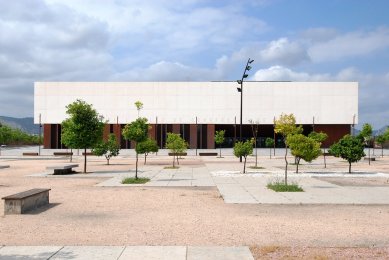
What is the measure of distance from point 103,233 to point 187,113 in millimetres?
67931

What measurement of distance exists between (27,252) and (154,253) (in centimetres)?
228

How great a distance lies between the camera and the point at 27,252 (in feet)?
26.9

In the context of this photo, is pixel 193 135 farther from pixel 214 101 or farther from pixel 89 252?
pixel 89 252

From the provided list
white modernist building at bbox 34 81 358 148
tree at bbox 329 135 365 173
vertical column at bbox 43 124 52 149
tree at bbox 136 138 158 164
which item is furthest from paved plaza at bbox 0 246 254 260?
vertical column at bbox 43 124 52 149

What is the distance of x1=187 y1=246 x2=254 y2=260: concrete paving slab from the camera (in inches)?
314

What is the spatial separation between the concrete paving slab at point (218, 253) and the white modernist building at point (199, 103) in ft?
226

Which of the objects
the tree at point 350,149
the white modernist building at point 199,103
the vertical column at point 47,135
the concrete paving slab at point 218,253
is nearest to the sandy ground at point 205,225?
the concrete paving slab at point 218,253

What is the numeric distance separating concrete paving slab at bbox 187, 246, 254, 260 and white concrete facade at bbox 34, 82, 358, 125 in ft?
226

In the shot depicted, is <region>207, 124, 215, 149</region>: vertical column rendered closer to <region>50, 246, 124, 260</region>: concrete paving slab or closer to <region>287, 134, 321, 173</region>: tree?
<region>287, 134, 321, 173</region>: tree

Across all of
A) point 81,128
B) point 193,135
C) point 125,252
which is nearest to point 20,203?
point 125,252

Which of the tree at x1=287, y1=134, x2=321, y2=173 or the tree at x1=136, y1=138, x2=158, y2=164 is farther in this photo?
the tree at x1=136, y1=138, x2=158, y2=164

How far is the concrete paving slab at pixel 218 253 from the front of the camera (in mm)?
7973

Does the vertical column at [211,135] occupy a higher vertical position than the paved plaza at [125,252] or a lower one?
higher

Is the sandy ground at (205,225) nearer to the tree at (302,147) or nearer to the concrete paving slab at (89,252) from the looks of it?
the concrete paving slab at (89,252)
